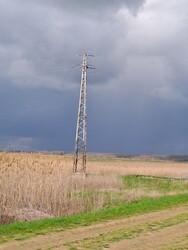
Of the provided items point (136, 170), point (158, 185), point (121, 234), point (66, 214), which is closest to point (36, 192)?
point (66, 214)

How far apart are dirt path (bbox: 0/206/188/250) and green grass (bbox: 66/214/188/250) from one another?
175 mm

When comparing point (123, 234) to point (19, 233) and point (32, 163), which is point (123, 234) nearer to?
point (19, 233)

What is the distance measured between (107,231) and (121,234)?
62cm

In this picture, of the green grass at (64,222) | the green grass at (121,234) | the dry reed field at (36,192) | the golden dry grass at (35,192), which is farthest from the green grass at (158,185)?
the green grass at (121,234)

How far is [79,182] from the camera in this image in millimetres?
25438

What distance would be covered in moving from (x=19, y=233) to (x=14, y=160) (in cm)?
772

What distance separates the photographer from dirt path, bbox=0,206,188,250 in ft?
33.1

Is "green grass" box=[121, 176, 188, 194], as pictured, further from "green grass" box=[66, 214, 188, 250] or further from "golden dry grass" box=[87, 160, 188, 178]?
"green grass" box=[66, 214, 188, 250]

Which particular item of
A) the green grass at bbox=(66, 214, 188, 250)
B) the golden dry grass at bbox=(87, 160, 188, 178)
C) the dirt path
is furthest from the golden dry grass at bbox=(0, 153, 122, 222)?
the golden dry grass at bbox=(87, 160, 188, 178)

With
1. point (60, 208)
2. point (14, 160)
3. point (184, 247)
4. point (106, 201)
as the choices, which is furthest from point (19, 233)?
point (106, 201)

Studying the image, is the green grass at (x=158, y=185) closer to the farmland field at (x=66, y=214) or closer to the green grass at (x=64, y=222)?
the farmland field at (x=66, y=214)

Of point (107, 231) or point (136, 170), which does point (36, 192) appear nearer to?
point (107, 231)

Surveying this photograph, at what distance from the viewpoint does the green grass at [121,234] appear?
398 inches

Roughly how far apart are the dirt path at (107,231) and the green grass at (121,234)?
18cm
